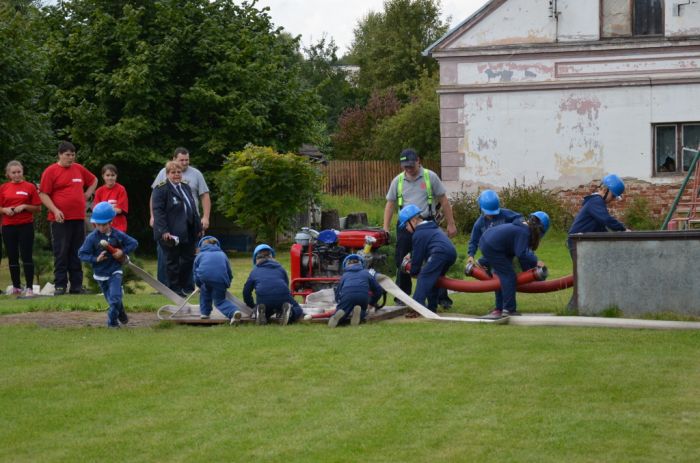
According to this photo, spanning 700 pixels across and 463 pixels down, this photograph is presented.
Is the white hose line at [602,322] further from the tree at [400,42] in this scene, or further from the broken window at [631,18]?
the tree at [400,42]

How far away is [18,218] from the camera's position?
1816cm

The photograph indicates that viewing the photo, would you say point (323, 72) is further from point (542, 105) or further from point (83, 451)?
point (83, 451)

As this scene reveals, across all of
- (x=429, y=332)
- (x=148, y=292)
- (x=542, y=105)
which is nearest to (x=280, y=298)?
(x=429, y=332)

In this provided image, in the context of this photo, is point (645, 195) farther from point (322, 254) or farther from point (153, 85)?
point (322, 254)

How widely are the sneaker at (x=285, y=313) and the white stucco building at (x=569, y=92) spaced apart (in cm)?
1859

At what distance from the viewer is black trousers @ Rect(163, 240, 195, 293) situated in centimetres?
1622

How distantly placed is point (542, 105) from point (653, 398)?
2265cm

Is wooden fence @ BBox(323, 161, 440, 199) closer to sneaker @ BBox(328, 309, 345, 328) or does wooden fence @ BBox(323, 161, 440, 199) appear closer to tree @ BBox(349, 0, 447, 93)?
tree @ BBox(349, 0, 447, 93)

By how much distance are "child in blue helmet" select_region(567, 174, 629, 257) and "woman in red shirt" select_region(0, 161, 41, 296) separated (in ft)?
27.4

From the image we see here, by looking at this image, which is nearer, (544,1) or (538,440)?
(538,440)

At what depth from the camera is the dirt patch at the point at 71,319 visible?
13742mm

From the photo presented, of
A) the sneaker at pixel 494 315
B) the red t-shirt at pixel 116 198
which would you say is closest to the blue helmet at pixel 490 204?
the sneaker at pixel 494 315

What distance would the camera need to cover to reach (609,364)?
9.90m

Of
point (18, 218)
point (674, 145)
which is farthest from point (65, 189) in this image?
point (674, 145)
